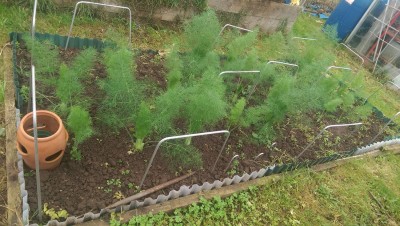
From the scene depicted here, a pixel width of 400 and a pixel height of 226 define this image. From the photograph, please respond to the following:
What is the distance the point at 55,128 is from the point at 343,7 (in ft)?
21.9

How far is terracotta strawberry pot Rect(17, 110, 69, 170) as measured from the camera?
2119 mm

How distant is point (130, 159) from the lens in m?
2.68

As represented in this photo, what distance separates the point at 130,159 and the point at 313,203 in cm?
186

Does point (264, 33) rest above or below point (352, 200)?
above

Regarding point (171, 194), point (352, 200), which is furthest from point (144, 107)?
point (352, 200)

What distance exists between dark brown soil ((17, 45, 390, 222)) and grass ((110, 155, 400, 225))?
23 cm

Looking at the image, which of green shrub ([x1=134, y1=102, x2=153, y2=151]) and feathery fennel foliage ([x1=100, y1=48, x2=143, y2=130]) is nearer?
green shrub ([x1=134, y1=102, x2=153, y2=151])

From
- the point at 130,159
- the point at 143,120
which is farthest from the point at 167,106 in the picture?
the point at 130,159

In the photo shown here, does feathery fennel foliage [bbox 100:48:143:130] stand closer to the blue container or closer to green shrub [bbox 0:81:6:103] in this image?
green shrub [bbox 0:81:6:103]

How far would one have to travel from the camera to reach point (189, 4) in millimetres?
4594

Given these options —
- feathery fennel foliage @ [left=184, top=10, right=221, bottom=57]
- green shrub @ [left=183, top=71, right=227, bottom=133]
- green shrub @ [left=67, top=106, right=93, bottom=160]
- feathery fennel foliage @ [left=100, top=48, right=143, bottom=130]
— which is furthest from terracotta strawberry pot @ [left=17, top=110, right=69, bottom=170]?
feathery fennel foliage @ [left=184, top=10, right=221, bottom=57]

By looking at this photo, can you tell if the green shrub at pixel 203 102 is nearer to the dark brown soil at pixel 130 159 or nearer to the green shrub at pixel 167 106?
the green shrub at pixel 167 106

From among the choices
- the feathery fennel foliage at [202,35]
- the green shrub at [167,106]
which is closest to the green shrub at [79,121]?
the green shrub at [167,106]

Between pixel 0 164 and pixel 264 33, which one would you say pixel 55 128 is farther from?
pixel 264 33
